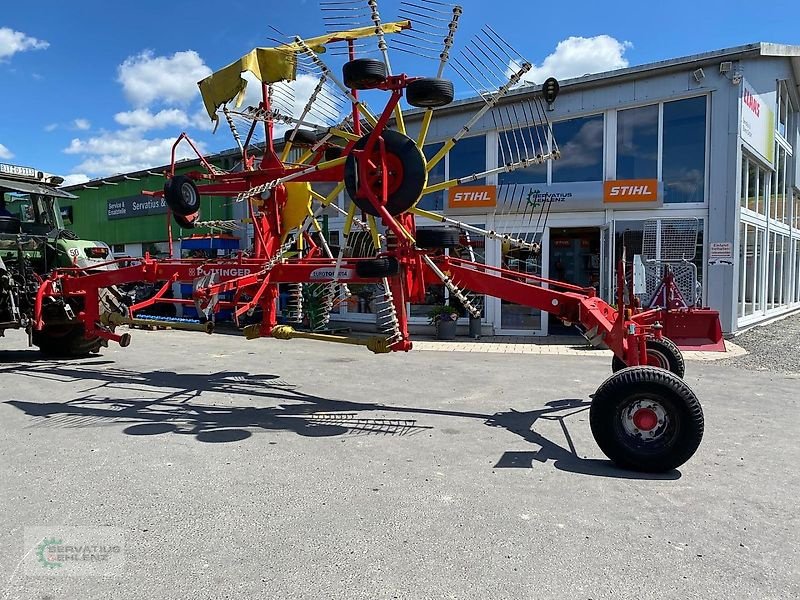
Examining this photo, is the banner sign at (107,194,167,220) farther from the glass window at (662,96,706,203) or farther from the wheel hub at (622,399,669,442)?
the wheel hub at (622,399,669,442)

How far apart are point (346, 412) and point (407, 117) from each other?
967 centimetres

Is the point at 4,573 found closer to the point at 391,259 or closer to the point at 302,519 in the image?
the point at 302,519

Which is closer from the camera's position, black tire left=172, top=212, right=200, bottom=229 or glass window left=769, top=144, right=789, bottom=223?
black tire left=172, top=212, right=200, bottom=229

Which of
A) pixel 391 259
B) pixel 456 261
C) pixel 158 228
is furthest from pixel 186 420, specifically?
pixel 158 228

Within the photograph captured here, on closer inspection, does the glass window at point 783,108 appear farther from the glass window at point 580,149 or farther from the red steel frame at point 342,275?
the red steel frame at point 342,275

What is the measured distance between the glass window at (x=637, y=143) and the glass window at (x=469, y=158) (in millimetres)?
2944

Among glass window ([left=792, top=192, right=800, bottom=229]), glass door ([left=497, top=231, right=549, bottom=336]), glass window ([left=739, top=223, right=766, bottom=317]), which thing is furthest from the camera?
glass window ([left=792, top=192, right=800, bottom=229])

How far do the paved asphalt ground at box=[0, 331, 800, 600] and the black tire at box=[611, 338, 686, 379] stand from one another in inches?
22.7

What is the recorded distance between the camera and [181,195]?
7.44 metres

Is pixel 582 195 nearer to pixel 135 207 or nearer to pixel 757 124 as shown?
pixel 757 124

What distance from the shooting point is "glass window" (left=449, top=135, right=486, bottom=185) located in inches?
543

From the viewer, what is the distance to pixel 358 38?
629 centimetres

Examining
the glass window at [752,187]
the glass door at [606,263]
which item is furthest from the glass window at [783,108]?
the glass door at [606,263]

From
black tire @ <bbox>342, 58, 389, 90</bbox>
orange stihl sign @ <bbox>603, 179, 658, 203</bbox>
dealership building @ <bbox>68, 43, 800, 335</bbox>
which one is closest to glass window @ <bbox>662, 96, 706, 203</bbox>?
dealership building @ <bbox>68, 43, 800, 335</bbox>
